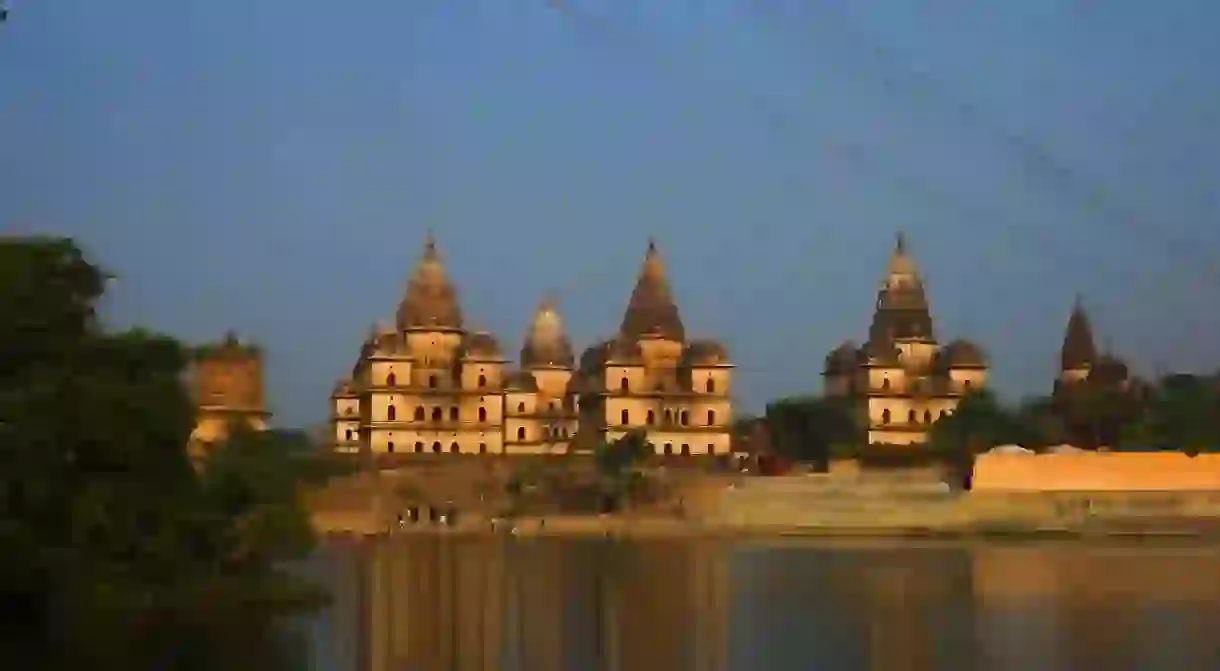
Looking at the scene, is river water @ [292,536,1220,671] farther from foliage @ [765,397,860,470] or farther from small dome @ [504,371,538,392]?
foliage @ [765,397,860,470]

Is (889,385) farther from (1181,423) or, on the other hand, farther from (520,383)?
(1181,423)

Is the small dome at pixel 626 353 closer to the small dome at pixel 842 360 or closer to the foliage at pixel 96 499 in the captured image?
the small dome at pixel 842 360

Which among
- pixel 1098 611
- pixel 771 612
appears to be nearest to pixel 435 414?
pixel 771 612

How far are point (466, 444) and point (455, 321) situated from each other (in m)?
4.19

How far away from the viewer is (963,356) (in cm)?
7044

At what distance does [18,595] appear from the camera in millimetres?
17094

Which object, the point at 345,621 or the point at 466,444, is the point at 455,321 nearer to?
the point at 466,444

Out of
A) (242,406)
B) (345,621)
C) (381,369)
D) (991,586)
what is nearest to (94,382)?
(345,621)

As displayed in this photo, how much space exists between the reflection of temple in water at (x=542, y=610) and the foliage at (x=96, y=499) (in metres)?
1.91

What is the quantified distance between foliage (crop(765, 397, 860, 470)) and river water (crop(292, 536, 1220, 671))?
30795mm

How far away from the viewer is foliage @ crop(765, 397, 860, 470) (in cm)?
7031

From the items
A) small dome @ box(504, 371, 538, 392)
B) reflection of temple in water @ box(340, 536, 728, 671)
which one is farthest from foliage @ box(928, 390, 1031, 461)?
reflection of temple in water @ box(340, 536, 728, 671)

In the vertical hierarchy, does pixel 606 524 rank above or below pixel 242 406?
below

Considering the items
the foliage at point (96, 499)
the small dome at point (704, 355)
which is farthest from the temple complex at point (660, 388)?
the foliage at point (96, 499)
